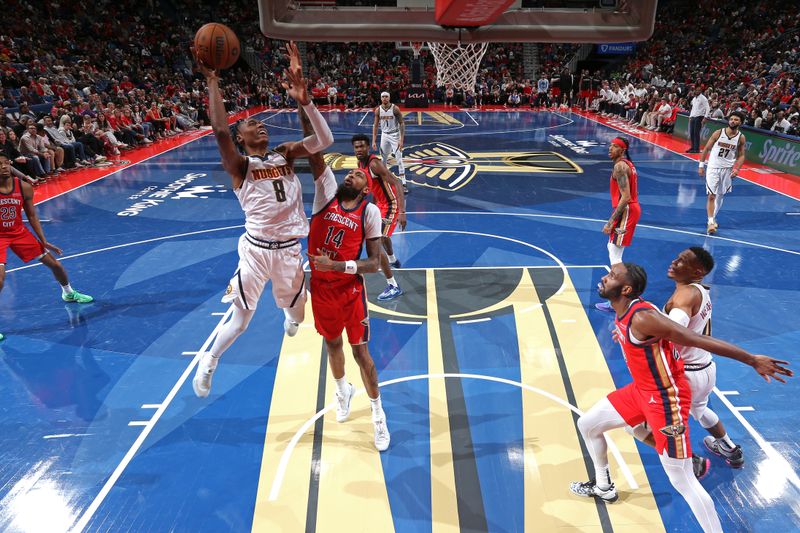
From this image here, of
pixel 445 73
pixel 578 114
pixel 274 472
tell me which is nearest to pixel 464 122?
pixel 578 114

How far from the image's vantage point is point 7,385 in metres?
5.21

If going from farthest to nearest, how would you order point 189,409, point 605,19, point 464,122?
point 464,122 < point 605,19 < point 189,409

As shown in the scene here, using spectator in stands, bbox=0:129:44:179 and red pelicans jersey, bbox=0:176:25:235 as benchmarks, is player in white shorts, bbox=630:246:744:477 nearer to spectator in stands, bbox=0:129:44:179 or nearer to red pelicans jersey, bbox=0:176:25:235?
red pelicans jersey, bbox=0:176:25:235

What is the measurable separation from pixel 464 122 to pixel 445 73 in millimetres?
8318

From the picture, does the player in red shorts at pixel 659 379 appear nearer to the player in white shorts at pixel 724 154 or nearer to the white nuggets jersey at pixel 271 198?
the white nuggets jersey at pixel 271 198

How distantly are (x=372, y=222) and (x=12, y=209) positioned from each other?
4494mm

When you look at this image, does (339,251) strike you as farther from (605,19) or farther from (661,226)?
(661,226)

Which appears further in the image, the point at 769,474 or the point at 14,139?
the point at 14,139

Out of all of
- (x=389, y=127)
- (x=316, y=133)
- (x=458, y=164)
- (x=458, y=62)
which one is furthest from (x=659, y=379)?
(x=458, y=62)

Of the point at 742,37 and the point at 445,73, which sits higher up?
the point at 742,37

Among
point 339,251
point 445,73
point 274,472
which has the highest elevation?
point 445,73

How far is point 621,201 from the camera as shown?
630 cm

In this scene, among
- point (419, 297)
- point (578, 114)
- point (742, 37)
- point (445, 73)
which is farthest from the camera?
point (742, 37)

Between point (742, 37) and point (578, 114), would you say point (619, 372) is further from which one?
point (742, 37)
